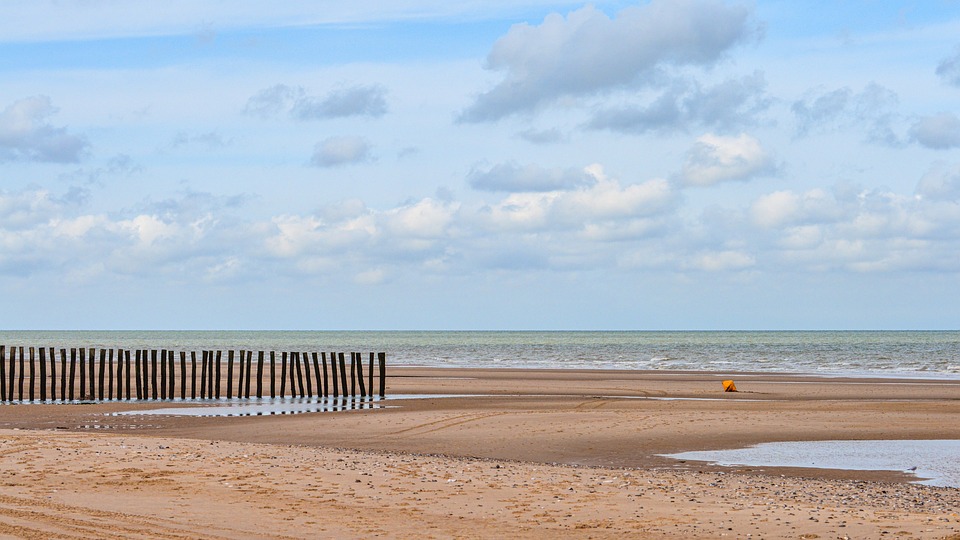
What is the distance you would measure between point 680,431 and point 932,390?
1883 centimetres

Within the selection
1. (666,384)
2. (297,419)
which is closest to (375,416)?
(297,419)

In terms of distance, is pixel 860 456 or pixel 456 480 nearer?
pixel 456 480

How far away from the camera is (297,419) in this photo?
23281 mm

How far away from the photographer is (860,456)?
16.4 metres

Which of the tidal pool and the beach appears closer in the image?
the beach

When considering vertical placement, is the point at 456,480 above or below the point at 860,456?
above

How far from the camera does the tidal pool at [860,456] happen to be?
14812mm

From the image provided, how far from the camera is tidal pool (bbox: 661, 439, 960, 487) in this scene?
583 inches

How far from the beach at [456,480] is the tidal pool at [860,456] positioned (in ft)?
1.59

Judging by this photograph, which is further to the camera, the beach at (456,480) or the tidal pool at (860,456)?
the tidal pool at (860,456)

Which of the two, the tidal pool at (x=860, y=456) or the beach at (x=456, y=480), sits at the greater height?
the beach at (x=456, y=480)

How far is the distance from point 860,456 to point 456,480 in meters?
7.48

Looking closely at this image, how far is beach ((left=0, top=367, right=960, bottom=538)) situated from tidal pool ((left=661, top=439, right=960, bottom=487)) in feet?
1.59

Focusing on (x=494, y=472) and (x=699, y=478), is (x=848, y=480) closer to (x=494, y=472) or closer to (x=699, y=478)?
(x=699, y=478)
